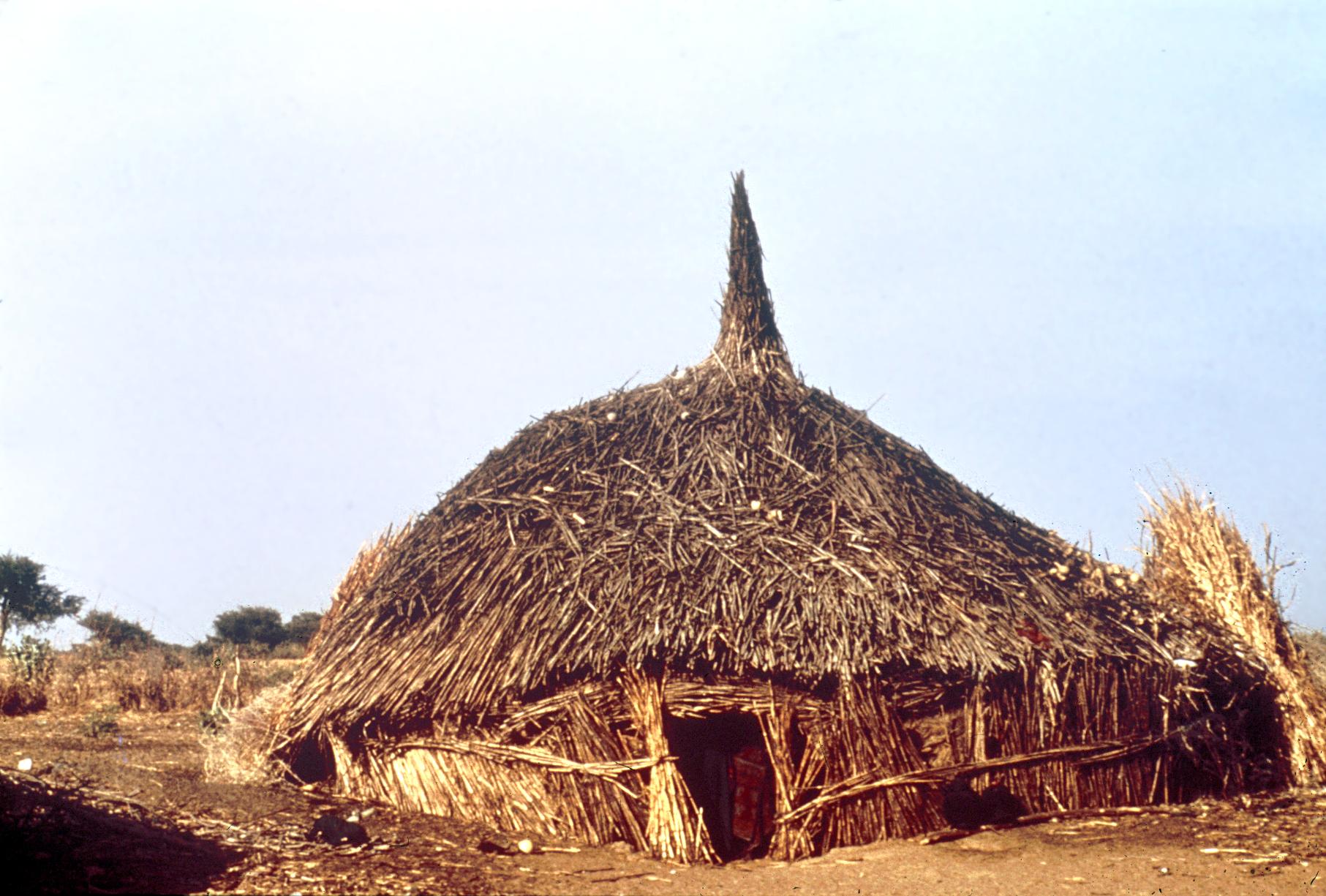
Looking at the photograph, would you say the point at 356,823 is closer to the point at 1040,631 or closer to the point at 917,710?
the point at 917,710

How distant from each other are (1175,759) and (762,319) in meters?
5.51

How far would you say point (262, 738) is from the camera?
8.28 m

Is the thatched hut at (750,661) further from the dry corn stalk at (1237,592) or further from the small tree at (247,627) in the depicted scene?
the small tree at (247,627)

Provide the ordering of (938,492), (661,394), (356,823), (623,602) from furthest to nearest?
(661,394) < (938,492) < (623,602) < (356,823)

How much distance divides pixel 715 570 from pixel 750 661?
0.91 metres

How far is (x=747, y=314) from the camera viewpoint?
10211mm

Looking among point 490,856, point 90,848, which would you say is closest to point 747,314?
point 490,856

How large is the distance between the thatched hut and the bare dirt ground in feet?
1.15

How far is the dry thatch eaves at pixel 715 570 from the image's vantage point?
23.5 feet

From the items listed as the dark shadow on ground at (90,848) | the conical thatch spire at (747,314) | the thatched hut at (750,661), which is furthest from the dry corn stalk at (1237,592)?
the dark shadow on ground at (90,848)

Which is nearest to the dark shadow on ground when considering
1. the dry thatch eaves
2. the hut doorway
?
the dry thatch eaves

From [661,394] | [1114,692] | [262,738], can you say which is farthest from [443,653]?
[1114,692]

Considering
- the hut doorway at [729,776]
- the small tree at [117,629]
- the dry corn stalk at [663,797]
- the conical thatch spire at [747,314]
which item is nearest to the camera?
the dry corn stalk at [663,797]

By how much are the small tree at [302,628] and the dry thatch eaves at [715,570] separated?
678 inches
